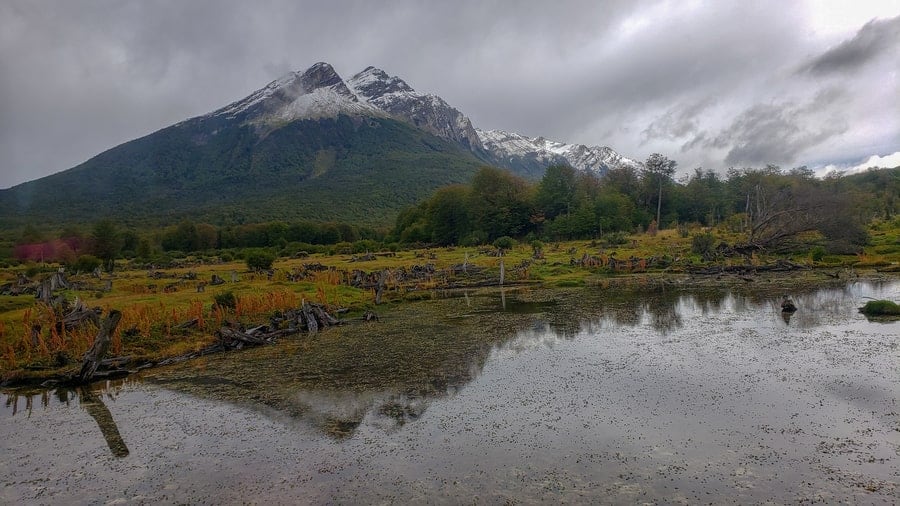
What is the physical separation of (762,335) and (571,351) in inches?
278

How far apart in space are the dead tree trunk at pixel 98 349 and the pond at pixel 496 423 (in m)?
0.69

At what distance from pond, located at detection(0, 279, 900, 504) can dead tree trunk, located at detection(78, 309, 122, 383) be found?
687 millimetres

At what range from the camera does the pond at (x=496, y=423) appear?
8344 millimetres

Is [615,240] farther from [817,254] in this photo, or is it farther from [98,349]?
[98,349]

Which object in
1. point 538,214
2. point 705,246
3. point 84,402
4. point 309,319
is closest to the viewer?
point 84,402

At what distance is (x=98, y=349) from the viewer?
16.5m

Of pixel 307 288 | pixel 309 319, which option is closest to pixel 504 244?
pixel 307 288

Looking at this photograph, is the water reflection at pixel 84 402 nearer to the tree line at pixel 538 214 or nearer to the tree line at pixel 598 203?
the tree line at pixel 538 214

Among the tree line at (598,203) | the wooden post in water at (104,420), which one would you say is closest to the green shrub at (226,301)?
the wooden post in water at (104,420)

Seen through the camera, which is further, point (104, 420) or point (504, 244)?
point (504, 244)

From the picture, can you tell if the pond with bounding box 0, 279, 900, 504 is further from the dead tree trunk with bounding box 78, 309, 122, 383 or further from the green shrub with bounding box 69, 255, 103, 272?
the green shrub with bounding box 69, 255, 103, 272

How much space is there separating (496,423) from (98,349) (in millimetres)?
13845

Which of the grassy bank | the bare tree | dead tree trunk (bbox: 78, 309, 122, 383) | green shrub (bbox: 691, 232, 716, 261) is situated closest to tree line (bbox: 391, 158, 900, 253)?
the bare tree

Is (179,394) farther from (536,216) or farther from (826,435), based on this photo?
(536,216)
